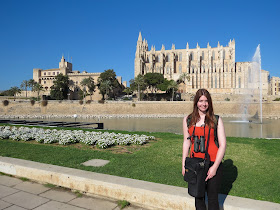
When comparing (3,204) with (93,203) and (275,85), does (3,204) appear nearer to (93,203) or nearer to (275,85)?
(93,203)

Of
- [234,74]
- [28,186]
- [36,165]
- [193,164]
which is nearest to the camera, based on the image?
[193,164]

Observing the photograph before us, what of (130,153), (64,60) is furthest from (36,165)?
(64,60)

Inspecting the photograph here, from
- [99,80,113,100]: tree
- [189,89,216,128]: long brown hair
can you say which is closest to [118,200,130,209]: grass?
[189,89,216,128]: long brown hair

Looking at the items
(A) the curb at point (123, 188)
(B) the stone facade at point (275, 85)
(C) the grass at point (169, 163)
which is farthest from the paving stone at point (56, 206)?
(B) the stone facade at point (275, 85)

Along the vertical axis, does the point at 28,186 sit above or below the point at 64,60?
below

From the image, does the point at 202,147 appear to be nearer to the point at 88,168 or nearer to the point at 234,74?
the point at 88,168

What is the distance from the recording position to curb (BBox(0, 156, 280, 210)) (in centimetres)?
320

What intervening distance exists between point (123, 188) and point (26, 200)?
64.7 inches

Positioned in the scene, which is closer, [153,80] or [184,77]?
[153,80]

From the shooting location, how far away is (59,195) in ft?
13.3

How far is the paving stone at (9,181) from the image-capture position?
4.60 m

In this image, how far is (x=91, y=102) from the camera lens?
51688 mm

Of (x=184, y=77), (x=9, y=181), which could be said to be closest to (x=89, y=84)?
(x=184, y=77)

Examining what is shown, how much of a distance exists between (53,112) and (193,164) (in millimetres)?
52225
